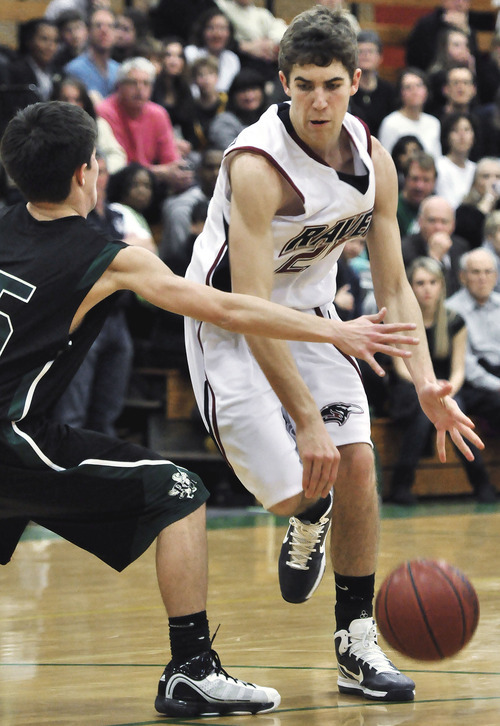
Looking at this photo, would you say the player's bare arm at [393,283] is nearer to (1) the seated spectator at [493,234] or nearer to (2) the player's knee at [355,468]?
(2) the player's knee at [355,468]

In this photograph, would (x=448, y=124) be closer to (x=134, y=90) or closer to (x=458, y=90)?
(x=458, y=90)

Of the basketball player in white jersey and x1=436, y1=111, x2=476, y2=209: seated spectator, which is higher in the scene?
the basketball player in white jersey

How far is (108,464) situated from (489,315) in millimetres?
6407

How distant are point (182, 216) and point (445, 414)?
17.7ft

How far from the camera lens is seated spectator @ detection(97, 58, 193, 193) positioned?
9836mm

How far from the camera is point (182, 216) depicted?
913 cm

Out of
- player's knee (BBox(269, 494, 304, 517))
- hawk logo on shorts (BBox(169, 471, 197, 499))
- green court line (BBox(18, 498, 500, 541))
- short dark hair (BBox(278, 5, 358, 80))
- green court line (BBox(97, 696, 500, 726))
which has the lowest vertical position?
green court line (BBox(18, 498, 500, 541))

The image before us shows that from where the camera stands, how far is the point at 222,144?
1044cm

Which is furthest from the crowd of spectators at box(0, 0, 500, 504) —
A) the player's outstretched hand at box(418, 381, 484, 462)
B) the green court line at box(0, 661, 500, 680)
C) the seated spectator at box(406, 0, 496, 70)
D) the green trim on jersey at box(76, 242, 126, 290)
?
the green trim on jersey at box(76, 242, 126, 290)

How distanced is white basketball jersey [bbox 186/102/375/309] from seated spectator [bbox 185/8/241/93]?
7476 millimetres

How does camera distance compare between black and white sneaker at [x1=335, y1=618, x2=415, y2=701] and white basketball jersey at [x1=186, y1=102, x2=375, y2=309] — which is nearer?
black and white sneaker at [x1=335, y1=618, x2=415, y2=701]

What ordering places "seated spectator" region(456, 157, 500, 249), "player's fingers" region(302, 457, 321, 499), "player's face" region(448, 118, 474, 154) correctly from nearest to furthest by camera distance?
1. "player's fingers" region(302, 457, 321, 499)
2. "seated spectator" region(456, 157, 500, 249)
3. "player's face" region(448, 118, 474, 154)

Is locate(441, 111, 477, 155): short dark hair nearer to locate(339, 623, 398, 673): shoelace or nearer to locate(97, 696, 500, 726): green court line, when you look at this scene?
locate(339, 623, 398, 673): shoelace

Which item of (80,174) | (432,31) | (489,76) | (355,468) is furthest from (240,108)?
(80,174)
